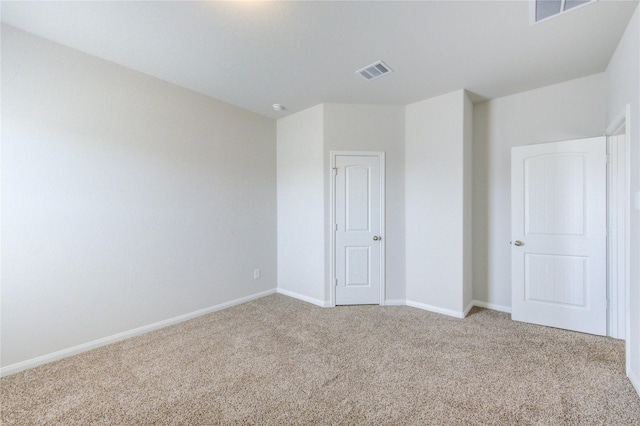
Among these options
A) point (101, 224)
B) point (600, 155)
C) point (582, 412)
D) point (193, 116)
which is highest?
point (193, 116)

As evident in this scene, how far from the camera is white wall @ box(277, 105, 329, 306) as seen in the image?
3.69m

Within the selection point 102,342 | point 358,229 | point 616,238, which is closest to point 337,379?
point 358,229

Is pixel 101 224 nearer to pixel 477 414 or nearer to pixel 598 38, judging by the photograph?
pixel 477 414

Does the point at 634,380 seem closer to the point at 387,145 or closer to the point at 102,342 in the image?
the point at 387,145

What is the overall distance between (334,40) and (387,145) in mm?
1678

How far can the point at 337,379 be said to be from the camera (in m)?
2.05

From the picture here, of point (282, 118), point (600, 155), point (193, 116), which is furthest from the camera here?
point (282, 118)

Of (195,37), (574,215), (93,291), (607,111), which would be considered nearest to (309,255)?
(93,291)

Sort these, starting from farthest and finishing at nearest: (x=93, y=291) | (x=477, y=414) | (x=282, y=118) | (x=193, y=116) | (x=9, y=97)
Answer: (x=282, y=118)
(x=193, y=116)
(x=93, y=291)
(x=9, y=97)
(x=477, y=414)

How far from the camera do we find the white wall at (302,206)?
3.69 meters

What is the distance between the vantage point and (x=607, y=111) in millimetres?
2738

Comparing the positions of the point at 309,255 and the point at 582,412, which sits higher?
the point at 309,255

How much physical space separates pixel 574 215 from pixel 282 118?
3.74 meters

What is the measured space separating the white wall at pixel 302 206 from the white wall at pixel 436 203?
3.79ft
